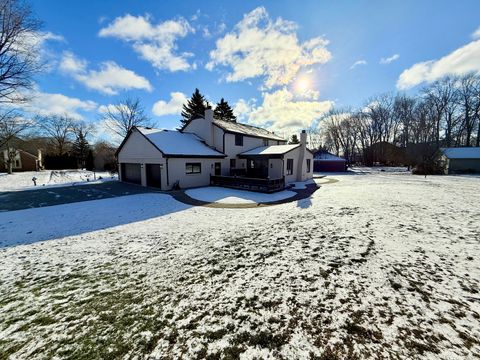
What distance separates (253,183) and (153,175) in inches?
350

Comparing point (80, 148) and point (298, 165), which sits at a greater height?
point (80, 148)

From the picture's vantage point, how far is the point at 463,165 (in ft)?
97.9

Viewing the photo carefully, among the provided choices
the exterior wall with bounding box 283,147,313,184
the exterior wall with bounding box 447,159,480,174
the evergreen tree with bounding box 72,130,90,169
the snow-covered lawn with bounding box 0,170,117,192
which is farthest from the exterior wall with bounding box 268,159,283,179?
the evergreen tree with bounding box 72,130,90,169

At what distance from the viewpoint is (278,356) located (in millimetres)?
2498

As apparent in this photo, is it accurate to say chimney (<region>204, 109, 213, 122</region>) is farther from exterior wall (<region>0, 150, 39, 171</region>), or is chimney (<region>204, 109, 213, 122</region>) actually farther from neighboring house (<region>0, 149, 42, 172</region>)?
exterior wall (<region>0, 150, 39, 171</region>)

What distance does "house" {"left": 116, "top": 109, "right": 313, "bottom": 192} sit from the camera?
15.1 meters

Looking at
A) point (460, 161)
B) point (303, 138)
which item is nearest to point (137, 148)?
point (303, 138)

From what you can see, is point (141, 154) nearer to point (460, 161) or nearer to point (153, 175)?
point (153, 175)

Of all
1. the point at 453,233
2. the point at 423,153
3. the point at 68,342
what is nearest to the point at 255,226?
the point at 68,342

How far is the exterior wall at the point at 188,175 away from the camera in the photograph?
15.0 m

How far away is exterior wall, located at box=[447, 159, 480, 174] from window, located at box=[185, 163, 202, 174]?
3917 centimetres

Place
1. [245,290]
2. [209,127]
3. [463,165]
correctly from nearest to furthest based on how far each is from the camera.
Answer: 1. [245,290]
2. [209,127]
3. [463,165]

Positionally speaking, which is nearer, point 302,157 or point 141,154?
point 141,154

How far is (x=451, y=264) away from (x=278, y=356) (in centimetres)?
494
